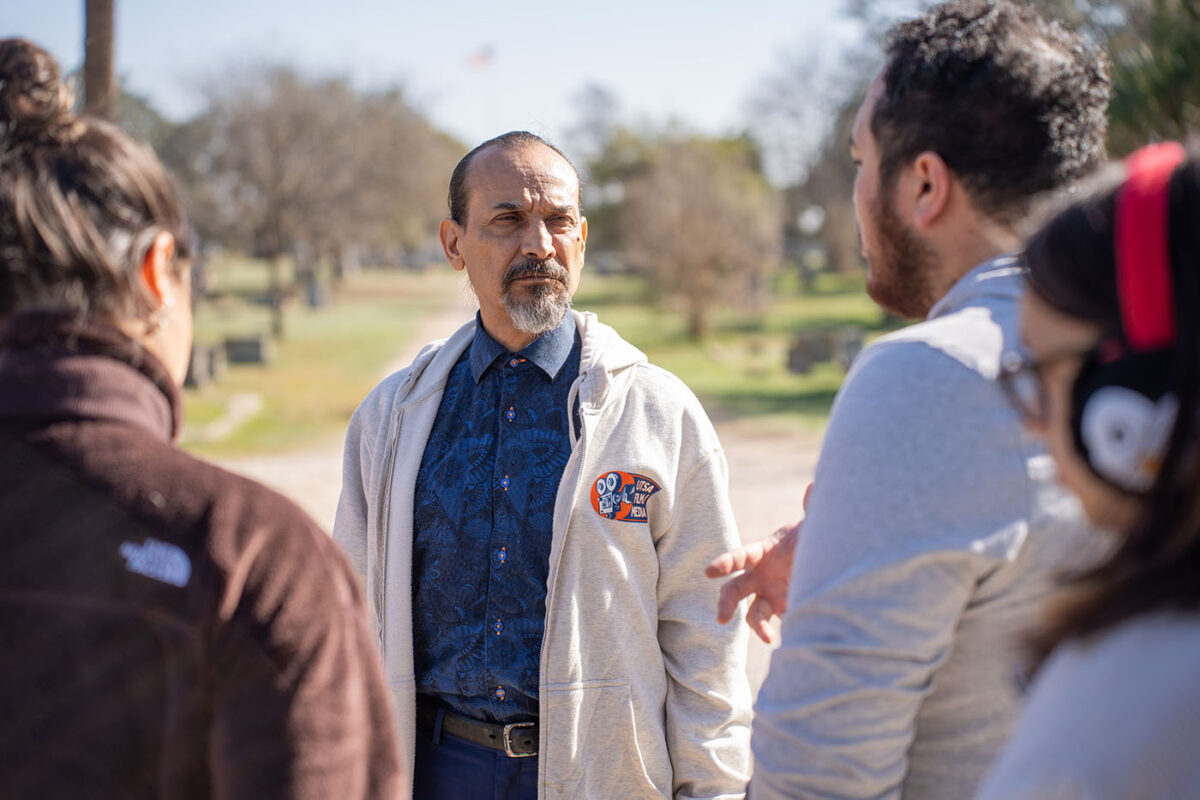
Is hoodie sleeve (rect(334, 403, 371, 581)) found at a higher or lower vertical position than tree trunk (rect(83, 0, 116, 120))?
lower

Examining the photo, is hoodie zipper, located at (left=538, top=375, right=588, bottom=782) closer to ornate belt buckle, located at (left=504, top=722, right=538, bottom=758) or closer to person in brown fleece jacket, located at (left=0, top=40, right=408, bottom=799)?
ornate belt buckle, located at (left=504, top=722, right=538, bottom=758)

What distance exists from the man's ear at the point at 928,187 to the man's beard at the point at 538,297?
1.41 meters

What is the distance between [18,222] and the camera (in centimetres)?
141

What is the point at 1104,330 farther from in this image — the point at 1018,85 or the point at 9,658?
the point at 9,658

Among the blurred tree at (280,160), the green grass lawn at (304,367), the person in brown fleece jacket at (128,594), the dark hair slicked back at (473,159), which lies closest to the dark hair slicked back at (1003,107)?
the person in brown fleece jacket at (128,594)

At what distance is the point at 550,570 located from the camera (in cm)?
261

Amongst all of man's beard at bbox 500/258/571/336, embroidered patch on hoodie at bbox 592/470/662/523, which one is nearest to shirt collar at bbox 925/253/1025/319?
embroidered patch on hoodie at bbox 592/470/662/523

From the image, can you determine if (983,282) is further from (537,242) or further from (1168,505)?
(537,242)

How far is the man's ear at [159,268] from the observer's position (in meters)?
1.51

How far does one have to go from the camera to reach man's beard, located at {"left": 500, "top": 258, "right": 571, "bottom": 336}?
116 inches

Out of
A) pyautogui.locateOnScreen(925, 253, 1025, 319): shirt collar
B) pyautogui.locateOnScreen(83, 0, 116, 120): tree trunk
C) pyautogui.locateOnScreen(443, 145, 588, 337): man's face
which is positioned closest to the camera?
pyautogui.locateOnScreen(925, 253, 1025, 319): shirt collar

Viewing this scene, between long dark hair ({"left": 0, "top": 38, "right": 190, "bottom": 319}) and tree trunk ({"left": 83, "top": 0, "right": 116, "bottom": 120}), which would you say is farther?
tree trunk ({"left": 83, "top": 0, "right": 116, "bottom": 120})

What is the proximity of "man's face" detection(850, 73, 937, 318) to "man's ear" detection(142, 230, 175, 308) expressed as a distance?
1.17m

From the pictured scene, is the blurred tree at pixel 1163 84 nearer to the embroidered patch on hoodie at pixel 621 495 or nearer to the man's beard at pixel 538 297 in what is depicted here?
the man's beard at pixel 538 297
